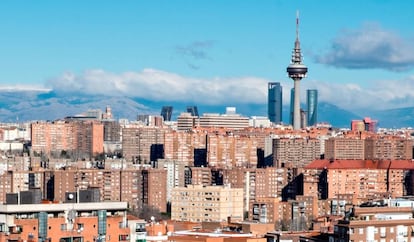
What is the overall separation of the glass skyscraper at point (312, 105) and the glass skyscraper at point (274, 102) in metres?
3.40

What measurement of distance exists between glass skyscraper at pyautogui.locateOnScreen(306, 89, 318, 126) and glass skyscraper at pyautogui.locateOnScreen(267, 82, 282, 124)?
3.40 metres

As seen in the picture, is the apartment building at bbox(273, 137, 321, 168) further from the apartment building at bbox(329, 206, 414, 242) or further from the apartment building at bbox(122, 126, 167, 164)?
the apartment building at bbox(329, 206, 414, 242)

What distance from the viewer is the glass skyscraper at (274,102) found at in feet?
537

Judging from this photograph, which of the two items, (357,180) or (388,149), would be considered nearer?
(357,180)

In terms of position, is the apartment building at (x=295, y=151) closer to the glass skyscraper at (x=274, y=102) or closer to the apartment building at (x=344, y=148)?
the apartment building at (x=344, y=148)

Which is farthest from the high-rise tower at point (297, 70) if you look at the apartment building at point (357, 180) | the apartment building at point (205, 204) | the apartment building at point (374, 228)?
the apartment building at point (374, 228)

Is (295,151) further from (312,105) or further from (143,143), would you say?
(312,105)

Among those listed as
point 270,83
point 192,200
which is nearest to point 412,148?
point 192,200

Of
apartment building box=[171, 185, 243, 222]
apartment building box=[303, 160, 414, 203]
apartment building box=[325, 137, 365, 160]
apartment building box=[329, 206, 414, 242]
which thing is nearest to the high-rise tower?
apartment building box=[325, 137, 365, 160]

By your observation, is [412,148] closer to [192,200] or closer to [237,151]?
[237,151]

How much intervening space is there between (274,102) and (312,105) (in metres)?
4.86

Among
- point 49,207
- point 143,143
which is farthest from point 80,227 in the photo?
point 143,143

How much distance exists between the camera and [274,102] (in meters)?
166

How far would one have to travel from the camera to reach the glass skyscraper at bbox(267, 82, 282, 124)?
164m
